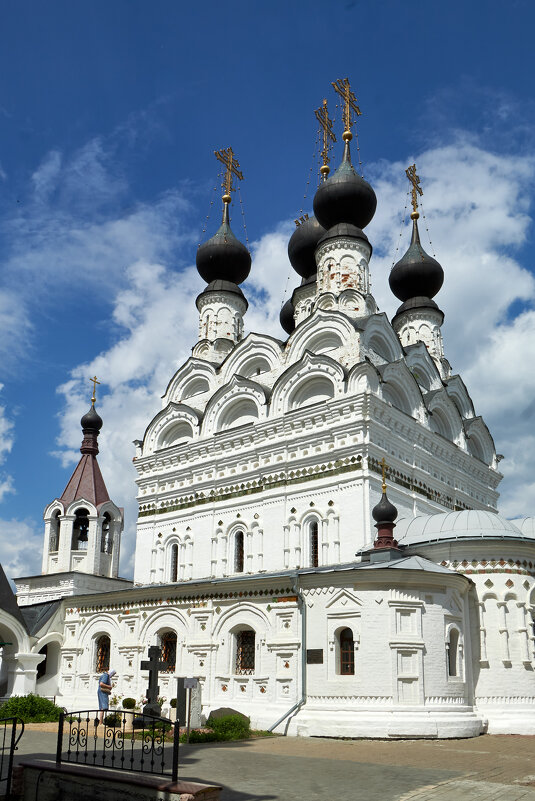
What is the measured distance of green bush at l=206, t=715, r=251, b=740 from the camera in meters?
11.6

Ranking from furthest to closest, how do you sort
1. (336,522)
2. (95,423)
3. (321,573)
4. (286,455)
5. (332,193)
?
(95,423) → (332,193) → (286,455) → (336,522) → (321,573)

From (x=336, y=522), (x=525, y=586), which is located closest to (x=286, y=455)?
(x=336, y=522)

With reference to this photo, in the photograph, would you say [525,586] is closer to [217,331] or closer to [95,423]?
[217,331]

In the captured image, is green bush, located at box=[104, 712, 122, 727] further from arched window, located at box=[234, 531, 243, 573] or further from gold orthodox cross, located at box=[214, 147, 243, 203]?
gold orthodox cross, located at box=[214, 147, 243, 203]

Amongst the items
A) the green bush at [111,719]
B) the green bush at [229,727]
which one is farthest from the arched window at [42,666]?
the green bush at [229,727]

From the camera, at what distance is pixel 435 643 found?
12.6 m

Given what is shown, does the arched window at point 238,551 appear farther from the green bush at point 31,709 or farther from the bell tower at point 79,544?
the bell tower at point 79,544

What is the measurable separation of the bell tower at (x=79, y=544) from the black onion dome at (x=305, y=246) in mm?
9393

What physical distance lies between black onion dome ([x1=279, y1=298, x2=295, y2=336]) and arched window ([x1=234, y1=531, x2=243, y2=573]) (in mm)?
9399

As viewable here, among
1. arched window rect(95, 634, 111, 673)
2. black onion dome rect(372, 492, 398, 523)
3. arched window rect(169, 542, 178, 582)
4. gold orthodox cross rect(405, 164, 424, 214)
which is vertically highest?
gold orthodox cross rect(405, 164, 424, 214)

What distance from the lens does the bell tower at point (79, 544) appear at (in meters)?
22.0

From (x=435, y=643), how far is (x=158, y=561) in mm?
9012

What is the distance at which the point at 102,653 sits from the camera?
57.9 ft

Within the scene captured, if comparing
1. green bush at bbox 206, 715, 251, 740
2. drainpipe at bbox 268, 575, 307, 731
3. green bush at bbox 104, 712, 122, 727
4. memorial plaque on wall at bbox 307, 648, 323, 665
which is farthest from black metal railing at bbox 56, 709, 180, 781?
memorial plaque on wall at bbox 307, 648, 323, 665
